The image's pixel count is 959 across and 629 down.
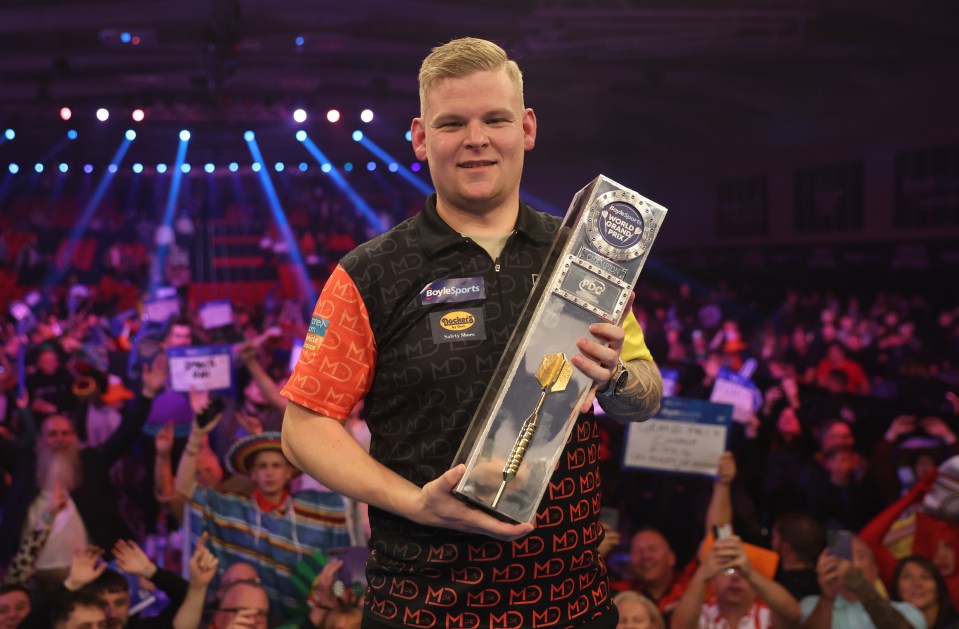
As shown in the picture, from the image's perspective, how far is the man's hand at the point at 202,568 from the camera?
4023 millimetres

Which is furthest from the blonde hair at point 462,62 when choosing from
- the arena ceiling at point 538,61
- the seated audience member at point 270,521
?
the arena ceiling at point 538,61

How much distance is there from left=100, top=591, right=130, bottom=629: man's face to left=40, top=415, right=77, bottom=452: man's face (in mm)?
1150

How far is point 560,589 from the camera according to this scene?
4.68 ft

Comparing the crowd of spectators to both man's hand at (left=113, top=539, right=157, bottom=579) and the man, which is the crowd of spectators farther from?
the man

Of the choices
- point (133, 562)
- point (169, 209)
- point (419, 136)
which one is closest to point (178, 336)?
point (133, 562)

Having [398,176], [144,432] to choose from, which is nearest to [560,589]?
[144,432]

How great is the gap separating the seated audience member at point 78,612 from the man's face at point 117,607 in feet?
0.21

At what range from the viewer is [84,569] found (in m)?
3.97

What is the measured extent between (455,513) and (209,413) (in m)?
4.05

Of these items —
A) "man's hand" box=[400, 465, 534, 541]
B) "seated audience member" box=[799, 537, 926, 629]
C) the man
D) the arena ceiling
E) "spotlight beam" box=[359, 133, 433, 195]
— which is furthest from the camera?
"spotlight beam" box=[359, 133, 433, 195]

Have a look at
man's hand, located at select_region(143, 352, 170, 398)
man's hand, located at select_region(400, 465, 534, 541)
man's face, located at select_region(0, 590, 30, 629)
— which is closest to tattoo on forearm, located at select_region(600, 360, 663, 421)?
man's hand, located at select_region(400, 465, 534, 541)

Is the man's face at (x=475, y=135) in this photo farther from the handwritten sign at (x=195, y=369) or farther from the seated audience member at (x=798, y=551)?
the handwritten sign at (x=195, y=369)

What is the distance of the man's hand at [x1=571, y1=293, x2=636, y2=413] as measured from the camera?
1.31 meters

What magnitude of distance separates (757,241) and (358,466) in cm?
1216
